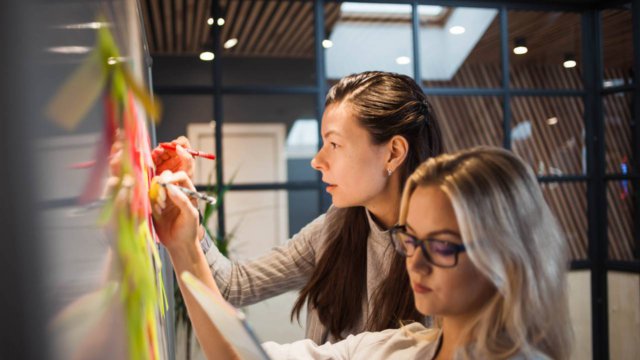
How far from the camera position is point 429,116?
1.39 meters

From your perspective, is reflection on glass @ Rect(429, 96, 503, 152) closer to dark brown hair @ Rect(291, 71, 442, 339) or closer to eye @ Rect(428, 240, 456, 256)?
dark brown hair @ Rect(291, 71, 442, 339)

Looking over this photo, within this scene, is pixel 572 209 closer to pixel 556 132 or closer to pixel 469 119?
pixel 556 132

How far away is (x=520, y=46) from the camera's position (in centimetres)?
411

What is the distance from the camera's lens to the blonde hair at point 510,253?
32.3 inches

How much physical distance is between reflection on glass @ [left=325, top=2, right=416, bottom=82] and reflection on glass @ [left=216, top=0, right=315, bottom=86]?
5.2 inches

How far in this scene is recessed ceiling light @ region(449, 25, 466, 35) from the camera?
3992 millimetres

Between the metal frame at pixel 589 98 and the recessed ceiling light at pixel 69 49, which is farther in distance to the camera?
the metal frame at pixel 589 98

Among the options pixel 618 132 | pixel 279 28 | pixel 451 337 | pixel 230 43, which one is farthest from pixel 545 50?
pixel 451 337

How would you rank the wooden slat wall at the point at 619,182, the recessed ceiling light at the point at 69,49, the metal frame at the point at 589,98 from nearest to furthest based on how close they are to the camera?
the recessed ceiling light at the point at 69,49
the metal frame at the point at 589,98
the wooden slat wall at the point at 619,182

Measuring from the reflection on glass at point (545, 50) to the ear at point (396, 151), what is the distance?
9.70 ft

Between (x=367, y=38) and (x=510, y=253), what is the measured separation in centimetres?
317

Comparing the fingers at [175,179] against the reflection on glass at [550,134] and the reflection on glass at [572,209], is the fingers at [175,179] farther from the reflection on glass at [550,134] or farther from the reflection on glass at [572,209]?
the reflection on glass at [572,209]

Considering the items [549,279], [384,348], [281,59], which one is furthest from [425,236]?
[281,59]

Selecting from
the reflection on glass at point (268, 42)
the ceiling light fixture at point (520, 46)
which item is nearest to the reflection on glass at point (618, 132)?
the ceiling light fixture at point (520, 46)
